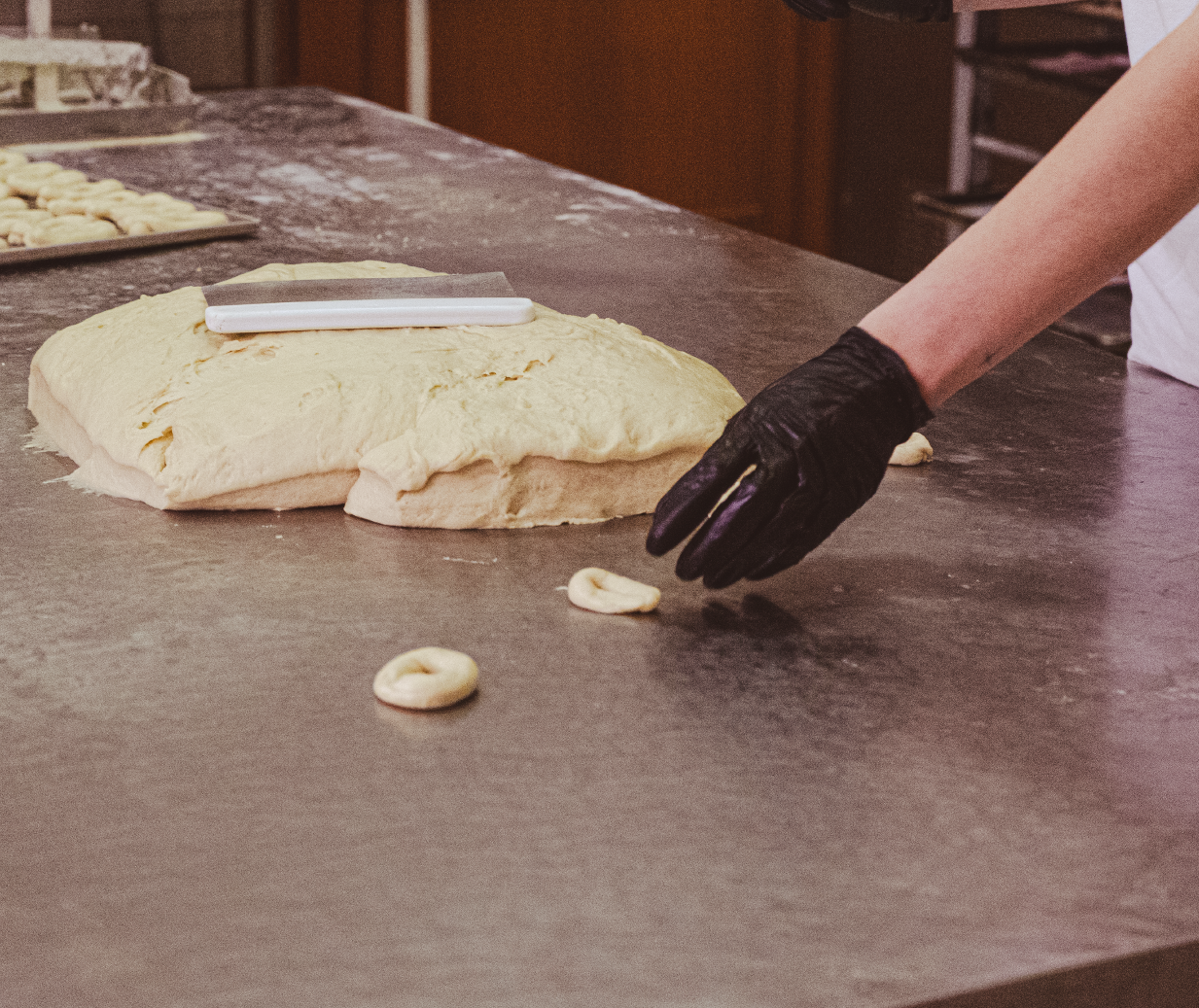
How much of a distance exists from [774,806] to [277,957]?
0.30m

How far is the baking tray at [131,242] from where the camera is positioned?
196cm

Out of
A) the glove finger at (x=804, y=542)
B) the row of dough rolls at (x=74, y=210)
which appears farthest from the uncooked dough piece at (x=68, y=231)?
the glove finger at (x=804, y=542)

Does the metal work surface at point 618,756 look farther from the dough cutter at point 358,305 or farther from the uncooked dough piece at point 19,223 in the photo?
the uncooked dough piece at point 19,223

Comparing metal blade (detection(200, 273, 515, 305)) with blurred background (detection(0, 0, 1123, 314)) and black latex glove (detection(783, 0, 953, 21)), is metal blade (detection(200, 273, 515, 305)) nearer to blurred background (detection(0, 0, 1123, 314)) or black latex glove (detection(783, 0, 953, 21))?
black latex glove (detection(783, 0, 953, 21))

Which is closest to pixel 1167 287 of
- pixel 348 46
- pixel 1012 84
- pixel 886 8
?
pixel 886 8

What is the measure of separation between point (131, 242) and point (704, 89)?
3563 millimetres

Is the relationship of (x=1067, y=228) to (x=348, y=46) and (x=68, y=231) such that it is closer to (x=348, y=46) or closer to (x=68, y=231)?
(x=68, y=231)

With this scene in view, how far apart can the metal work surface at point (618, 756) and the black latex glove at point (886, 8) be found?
1.86 ft

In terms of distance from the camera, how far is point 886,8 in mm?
1729

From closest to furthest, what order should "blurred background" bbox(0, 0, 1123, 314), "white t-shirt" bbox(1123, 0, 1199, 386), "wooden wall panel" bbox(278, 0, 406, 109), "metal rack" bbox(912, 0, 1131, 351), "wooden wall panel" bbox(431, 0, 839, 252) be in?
"white t-shirt" bbox(1123, 0, 1199, 386)
"metal rack" bbox(912, 0, 1131, 351)
"wooden wall panel" bbox(278, 0, 406, 109)
"blurred background" bbox(0, 0, 1123, 314)
"wooden wall panel" bbox(431, 0, 839, 252)

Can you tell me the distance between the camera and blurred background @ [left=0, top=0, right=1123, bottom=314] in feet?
15.2

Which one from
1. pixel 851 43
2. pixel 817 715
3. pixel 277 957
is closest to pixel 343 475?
pixel 817 715

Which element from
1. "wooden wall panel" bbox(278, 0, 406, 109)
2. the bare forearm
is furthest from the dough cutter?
"wooden wall panel" bbox(278, 0, 406, 109)

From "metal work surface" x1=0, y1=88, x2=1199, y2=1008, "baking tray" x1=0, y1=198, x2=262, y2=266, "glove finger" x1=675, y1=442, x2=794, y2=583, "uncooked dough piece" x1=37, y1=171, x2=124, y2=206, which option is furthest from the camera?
"uncooked dough piece" x1=37, y1=171, x2=124, y2=206
